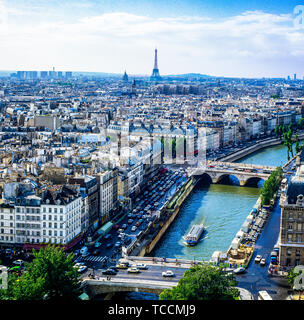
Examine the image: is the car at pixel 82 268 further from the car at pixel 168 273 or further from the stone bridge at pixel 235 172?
the stone bridge at pixel 235 172

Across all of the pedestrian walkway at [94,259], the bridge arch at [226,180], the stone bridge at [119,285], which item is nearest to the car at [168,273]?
the stone bridge at [119,285]

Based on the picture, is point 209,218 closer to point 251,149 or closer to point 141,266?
point 141,266

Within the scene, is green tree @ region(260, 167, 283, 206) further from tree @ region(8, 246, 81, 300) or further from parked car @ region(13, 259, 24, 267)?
tree @ region(8, 246, 81, 300)

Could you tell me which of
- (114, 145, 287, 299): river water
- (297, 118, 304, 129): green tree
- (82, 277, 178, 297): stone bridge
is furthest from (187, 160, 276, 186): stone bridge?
(297, 118, 304, 129): green tree
